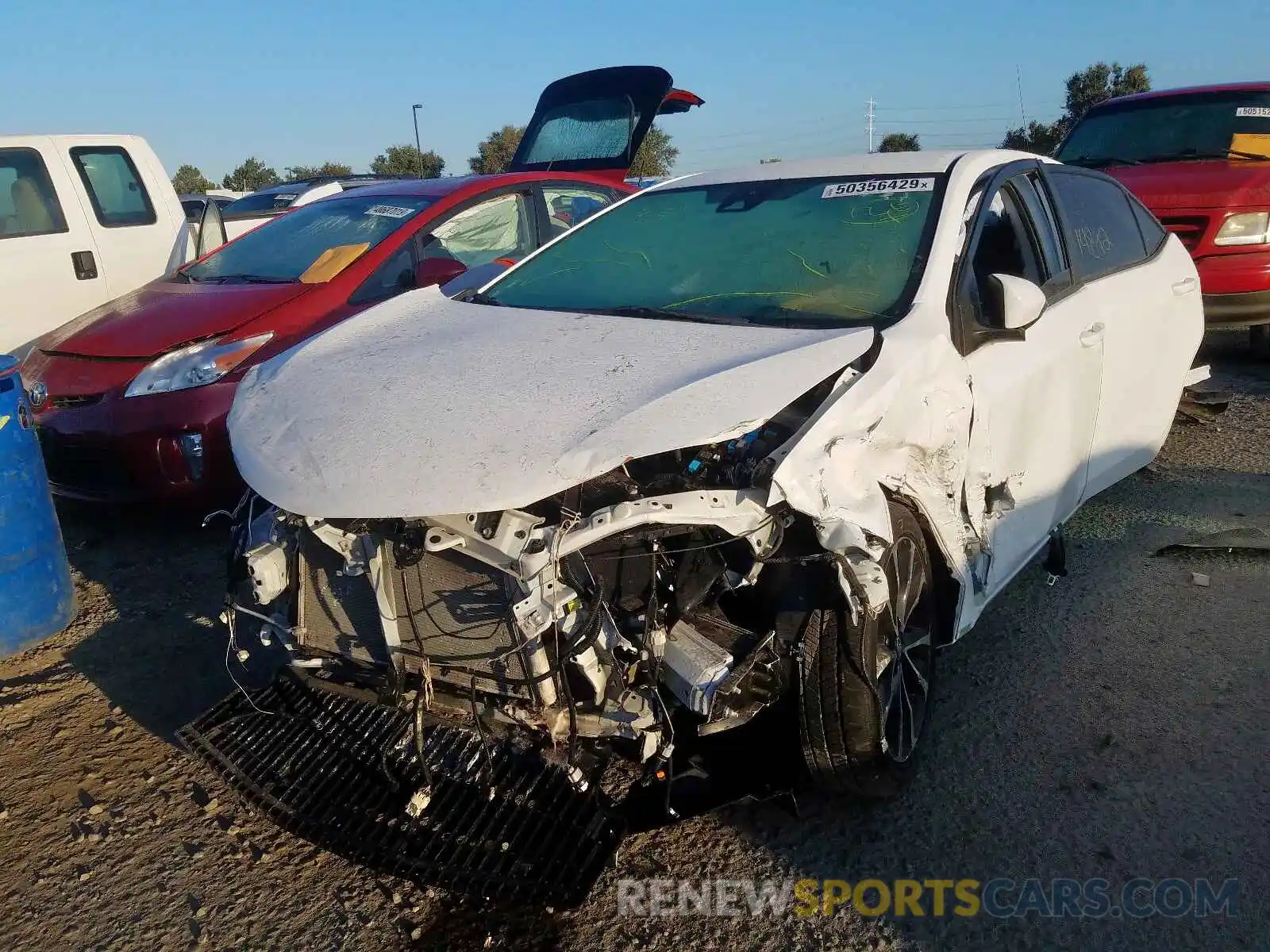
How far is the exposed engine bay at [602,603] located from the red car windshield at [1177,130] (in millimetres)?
6455

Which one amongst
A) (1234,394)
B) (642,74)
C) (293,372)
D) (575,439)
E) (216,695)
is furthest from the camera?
(642,74)

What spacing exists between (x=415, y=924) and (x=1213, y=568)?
3.45 meters

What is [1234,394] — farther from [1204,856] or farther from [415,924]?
[415,924]

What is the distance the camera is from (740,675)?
2.34m

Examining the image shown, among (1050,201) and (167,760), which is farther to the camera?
(1050,201)

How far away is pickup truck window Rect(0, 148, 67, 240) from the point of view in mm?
6547

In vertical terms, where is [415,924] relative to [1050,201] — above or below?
below

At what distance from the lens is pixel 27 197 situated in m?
6.62

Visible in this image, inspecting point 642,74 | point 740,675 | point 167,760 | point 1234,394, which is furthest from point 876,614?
point 642,74

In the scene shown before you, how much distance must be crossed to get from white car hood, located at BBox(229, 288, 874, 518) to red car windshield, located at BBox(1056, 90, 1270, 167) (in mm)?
6183

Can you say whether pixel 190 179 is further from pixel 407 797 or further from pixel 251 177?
pixel 407 797

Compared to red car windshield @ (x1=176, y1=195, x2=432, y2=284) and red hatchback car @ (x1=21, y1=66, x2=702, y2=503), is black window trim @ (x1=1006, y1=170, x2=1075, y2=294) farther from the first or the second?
red car windshield @ (x1=176, y1=195, x2=432, y2=284)

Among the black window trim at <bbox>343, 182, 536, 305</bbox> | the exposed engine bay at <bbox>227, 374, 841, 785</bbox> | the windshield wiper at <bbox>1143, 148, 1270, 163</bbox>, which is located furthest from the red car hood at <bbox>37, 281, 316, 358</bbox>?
the windshield wiper at <bbox>1143, 148, 1270, 163</bbox>

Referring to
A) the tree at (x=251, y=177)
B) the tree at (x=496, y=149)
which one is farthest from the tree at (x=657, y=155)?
the tree at (x=251, y=177)
